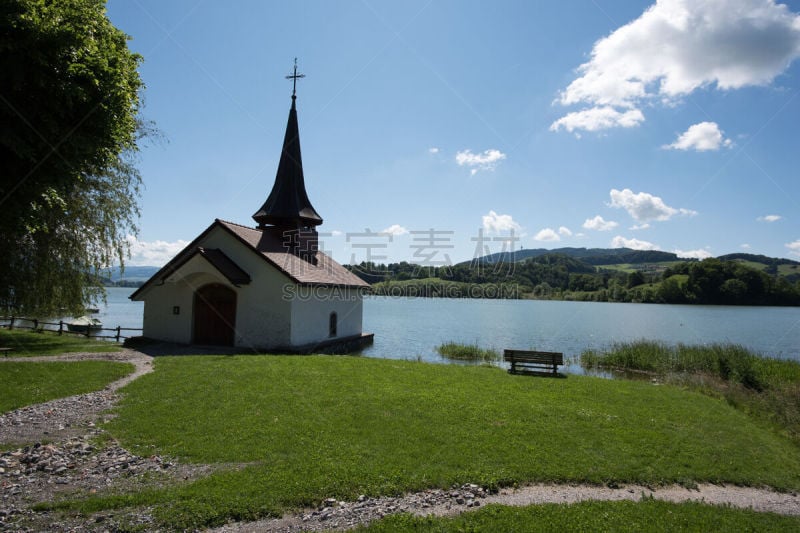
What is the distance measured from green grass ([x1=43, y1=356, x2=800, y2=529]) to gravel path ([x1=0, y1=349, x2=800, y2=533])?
21 centimetres

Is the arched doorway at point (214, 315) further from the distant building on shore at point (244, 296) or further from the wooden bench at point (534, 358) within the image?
the wooden bench at point (534, 358)

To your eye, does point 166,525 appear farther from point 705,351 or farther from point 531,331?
point 531,331

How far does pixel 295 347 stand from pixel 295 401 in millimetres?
9864

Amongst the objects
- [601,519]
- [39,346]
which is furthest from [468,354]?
[39,346]

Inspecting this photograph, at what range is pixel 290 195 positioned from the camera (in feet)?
80.4

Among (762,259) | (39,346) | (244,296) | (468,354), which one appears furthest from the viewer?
(762,259)

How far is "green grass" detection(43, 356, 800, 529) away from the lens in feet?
18.6

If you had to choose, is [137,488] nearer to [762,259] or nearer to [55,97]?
[55,97]

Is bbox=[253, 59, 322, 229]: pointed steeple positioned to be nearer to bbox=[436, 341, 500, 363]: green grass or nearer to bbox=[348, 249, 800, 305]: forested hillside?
bbox=[436, 341, 500, 363]: green grass

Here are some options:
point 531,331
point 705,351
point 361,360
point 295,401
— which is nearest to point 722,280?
point 531,331

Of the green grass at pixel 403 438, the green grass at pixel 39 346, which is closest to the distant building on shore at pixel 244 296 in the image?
the green grass at pixel 39 346

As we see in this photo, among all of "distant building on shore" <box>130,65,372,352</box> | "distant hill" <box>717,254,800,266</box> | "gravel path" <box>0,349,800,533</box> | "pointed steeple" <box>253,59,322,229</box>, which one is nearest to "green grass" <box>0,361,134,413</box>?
"gravel path" <box>0,349,800,533</box>

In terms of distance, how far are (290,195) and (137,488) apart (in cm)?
2040

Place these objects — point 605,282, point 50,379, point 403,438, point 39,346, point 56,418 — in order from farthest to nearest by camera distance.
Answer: point 605,282 → point 39,346 → point 50,379 → point 56,418 → point 403,438
